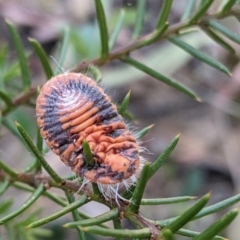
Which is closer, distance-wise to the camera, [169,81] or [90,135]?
[90,135]

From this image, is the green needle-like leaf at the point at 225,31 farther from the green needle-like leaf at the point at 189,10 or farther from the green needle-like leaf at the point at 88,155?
the green needle-like leaf at the point at 88,155

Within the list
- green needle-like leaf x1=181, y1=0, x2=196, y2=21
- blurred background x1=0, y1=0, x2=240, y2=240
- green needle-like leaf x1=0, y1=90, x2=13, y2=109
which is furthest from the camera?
blurred background x1=0, y1=0, x2=240, y2=240

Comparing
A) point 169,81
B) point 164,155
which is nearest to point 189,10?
point 169,81

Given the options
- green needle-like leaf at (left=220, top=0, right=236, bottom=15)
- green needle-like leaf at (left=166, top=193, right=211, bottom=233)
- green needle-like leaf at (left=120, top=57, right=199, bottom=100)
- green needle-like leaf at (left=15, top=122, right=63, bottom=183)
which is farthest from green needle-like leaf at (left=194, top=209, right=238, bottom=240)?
green needle-like leaf at (left=220, top=0, right=236, bottom=15)

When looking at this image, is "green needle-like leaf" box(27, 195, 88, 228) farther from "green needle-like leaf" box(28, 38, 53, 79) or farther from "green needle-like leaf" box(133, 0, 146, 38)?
"green needle-like leaf" box(133, 0, 146, 38)

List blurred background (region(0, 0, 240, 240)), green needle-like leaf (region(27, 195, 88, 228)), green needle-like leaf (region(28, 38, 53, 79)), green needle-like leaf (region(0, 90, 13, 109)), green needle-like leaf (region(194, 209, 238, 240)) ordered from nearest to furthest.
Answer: green needle-like leaf (region(194, 209, 238, 240)) → green needle-like leaf (region(27, 195, 88, 228)) → green needle-like leaf (region(28, 38, 53, 79)) → green needle-like leaf (region(0, 90, 13, 109)) → blurred background (region(0, 0, 240, 240))

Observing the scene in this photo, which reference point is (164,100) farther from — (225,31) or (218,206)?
(218,206)

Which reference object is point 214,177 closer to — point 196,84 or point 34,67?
point 196,84

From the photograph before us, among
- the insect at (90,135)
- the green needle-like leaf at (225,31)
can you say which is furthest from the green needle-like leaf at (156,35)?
the insect at (90,135)
